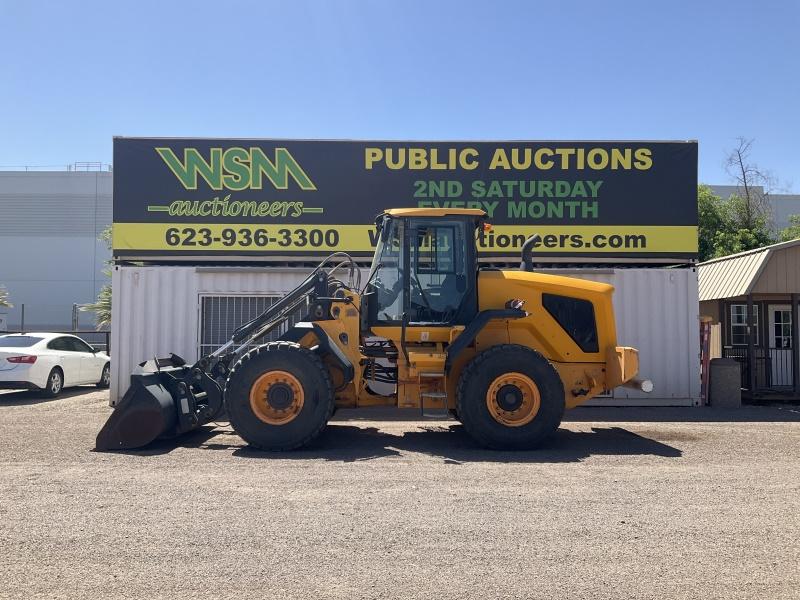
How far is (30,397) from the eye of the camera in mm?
14266

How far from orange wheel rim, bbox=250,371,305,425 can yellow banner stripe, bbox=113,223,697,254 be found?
16.7 ft

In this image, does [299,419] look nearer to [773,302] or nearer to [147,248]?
[147,248]

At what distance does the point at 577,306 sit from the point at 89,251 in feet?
161

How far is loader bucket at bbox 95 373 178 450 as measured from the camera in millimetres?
8039

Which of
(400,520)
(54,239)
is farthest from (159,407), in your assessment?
(54,239)

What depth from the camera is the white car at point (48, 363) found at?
1343 centimetres

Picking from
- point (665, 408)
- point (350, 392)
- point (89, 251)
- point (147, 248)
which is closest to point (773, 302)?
point (665, 408)

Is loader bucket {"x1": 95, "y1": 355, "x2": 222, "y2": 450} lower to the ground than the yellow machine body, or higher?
lower

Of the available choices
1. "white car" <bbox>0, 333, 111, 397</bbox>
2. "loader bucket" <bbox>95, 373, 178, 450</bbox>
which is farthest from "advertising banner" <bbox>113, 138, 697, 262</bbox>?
"loader bucket" <bbox>95, 373, 178, 450</bbox>

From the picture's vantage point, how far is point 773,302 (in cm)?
1570

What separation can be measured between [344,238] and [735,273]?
8791 millimetres

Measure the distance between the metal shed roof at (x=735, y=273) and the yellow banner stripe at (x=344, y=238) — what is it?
2145mm

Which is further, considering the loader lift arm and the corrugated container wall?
the corrugated container wall

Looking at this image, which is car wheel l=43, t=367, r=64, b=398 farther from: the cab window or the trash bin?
the trash bin
